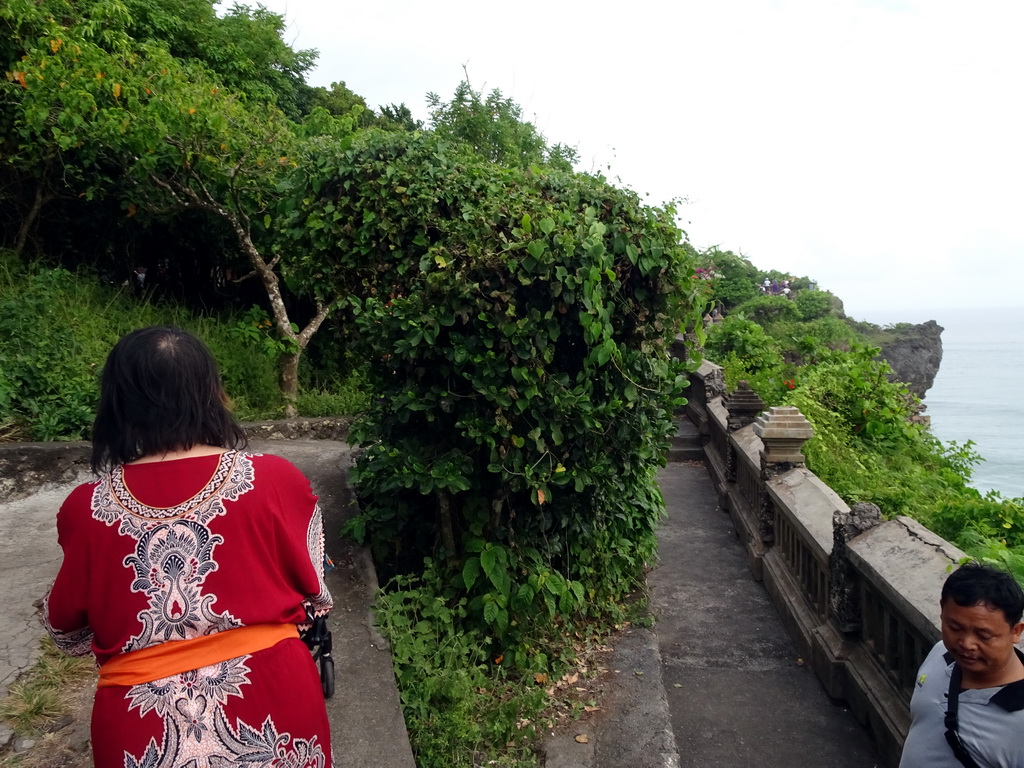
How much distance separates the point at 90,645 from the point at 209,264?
896 centimetres

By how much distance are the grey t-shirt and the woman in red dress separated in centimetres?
194

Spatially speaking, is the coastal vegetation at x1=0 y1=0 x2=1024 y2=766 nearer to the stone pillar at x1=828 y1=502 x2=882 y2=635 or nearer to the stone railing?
the stone railing

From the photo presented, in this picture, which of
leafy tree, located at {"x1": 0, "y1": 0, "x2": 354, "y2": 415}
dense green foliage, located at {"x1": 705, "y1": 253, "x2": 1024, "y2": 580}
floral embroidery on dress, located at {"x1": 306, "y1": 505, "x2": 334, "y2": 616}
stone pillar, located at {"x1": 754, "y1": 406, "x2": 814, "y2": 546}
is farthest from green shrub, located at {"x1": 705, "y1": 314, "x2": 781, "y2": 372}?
floral embroidery on dress, located at {"x1": 306, "y1": 505, "x2": 334, "y2": 616}

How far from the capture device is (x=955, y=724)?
253 cm

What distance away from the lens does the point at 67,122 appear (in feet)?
24.8

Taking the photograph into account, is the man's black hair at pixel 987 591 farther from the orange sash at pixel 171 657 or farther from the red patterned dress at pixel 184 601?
the orange sash at pixel 171 657

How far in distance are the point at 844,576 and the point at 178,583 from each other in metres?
4.13

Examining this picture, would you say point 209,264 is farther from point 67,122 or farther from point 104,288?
point 67,122

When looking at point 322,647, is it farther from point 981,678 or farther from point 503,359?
point 981,678

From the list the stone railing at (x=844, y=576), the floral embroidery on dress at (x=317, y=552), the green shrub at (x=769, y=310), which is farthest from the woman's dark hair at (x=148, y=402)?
the green shrub at (x=769, y=310)

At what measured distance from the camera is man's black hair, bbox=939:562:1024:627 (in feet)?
8.14

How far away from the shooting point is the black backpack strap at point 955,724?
8.13 ft

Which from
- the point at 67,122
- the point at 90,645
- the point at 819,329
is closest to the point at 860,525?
the point at 90,645

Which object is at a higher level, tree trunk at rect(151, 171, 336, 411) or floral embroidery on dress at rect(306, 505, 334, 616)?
tree trunk at rect(151, 171, 336, 411)
